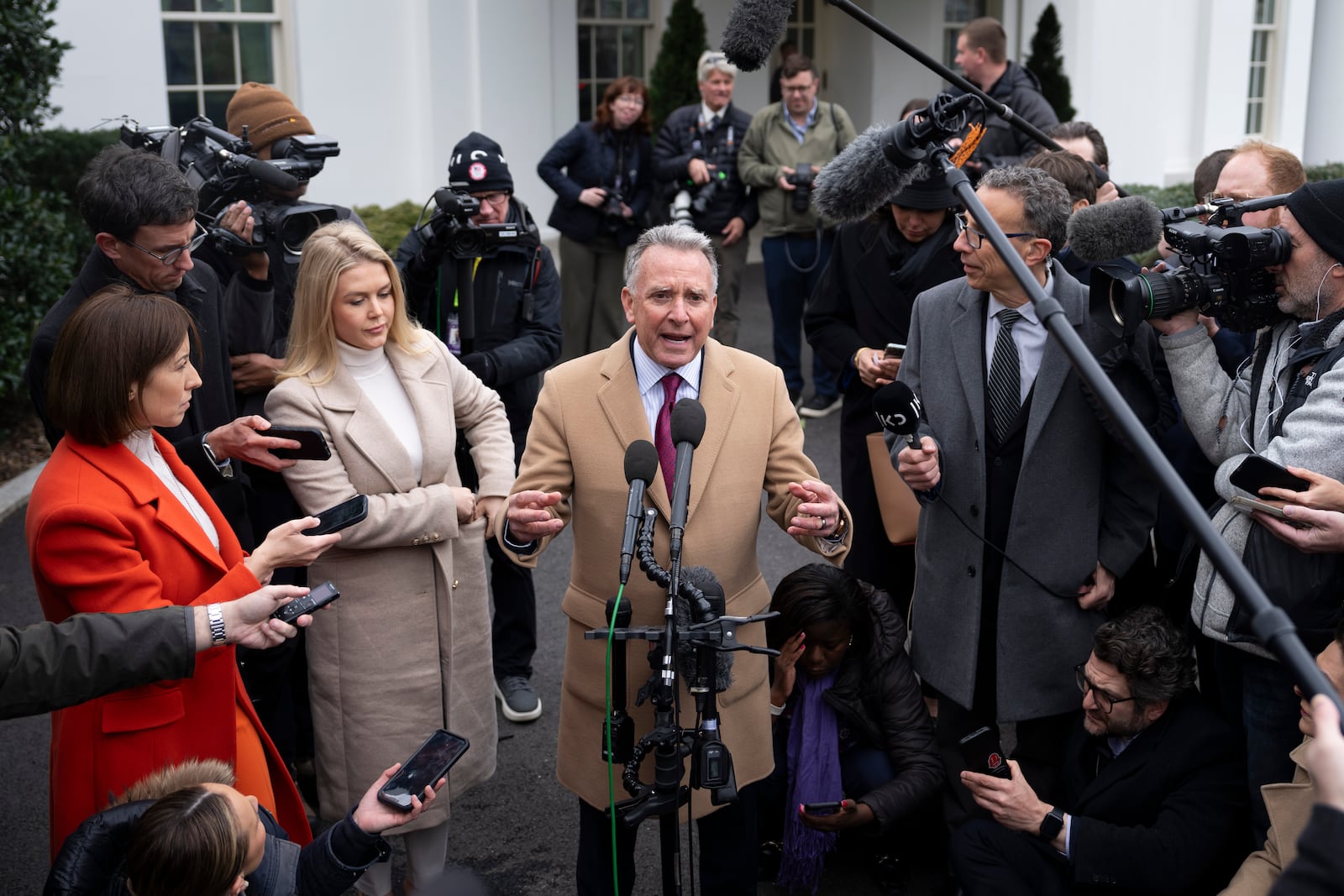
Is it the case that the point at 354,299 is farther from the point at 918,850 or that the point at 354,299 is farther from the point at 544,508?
the point at 918,850

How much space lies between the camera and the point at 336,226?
389cm

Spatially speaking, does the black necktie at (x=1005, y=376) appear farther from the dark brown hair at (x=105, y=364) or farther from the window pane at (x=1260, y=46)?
the window pane at (x=1260, y=46)

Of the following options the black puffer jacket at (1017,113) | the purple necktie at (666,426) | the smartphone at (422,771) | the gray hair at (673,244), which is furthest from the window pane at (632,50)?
the smartphone at (422,771)

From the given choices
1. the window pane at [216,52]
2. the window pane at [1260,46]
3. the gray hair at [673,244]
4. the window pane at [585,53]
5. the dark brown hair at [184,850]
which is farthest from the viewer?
the window pane at [1260,46]

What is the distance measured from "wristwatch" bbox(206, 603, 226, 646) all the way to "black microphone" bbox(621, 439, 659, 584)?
0.99 m

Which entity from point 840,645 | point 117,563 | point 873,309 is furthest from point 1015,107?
point 117,563

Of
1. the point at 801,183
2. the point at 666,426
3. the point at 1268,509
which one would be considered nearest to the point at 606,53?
the point at 801,183

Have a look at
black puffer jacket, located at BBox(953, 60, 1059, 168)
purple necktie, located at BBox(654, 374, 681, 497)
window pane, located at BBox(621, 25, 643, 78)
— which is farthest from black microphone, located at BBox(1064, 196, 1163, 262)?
window pane, located at BBox(621, 25, 643, 78)

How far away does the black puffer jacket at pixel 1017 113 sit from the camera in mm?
7805

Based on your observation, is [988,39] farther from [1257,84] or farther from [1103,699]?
[1257,84]

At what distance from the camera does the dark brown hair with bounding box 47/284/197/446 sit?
308cm

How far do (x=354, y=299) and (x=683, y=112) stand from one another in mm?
6477

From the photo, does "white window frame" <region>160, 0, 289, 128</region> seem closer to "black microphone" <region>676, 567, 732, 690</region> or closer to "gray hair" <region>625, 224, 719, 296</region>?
"gray hair" <region>625, 224, 719, 296</region>

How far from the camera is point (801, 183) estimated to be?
920 centimetres
